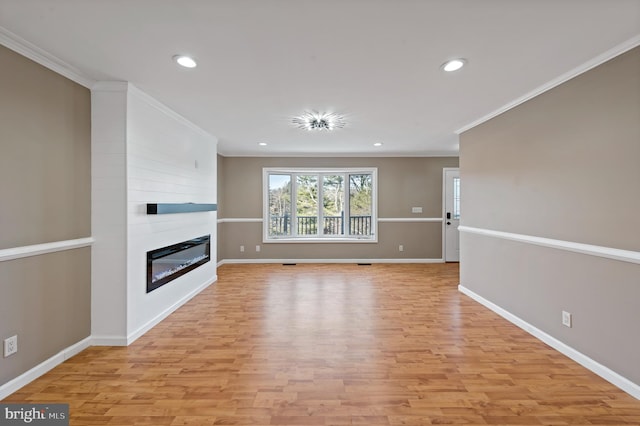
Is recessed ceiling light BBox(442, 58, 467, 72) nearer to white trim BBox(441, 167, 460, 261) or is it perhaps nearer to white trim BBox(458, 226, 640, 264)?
white trim BBox(458, 226, 640, 264)

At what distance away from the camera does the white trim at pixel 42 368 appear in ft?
6.54

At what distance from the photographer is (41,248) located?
7.22 feet

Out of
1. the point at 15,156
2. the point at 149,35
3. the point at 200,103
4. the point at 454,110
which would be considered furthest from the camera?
the point at 454,110

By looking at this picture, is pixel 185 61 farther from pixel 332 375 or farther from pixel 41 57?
pixel 332 375

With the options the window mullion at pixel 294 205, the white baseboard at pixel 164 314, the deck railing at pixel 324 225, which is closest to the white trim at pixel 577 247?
the deck railing at pixel 324 225

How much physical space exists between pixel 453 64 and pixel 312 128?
2167 mm

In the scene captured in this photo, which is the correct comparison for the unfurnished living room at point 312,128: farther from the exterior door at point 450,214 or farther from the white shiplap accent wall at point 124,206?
the exterior door at point 450,214

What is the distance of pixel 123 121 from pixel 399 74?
8.25 ft

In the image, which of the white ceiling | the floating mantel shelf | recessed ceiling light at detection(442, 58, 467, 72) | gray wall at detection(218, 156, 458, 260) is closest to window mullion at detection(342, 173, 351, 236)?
gray wall at detection(218, 156, 458, 260)

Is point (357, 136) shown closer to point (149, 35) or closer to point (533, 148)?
point (533, 148)

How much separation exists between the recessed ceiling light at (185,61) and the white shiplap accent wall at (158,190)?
806mm

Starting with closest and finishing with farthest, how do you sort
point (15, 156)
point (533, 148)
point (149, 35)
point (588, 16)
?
point (588, 16), point (149, 35), point (15, 156), point (533, 148)

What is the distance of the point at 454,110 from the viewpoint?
11.2ft

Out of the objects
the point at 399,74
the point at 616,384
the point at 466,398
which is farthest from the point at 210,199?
the point at 616,384
